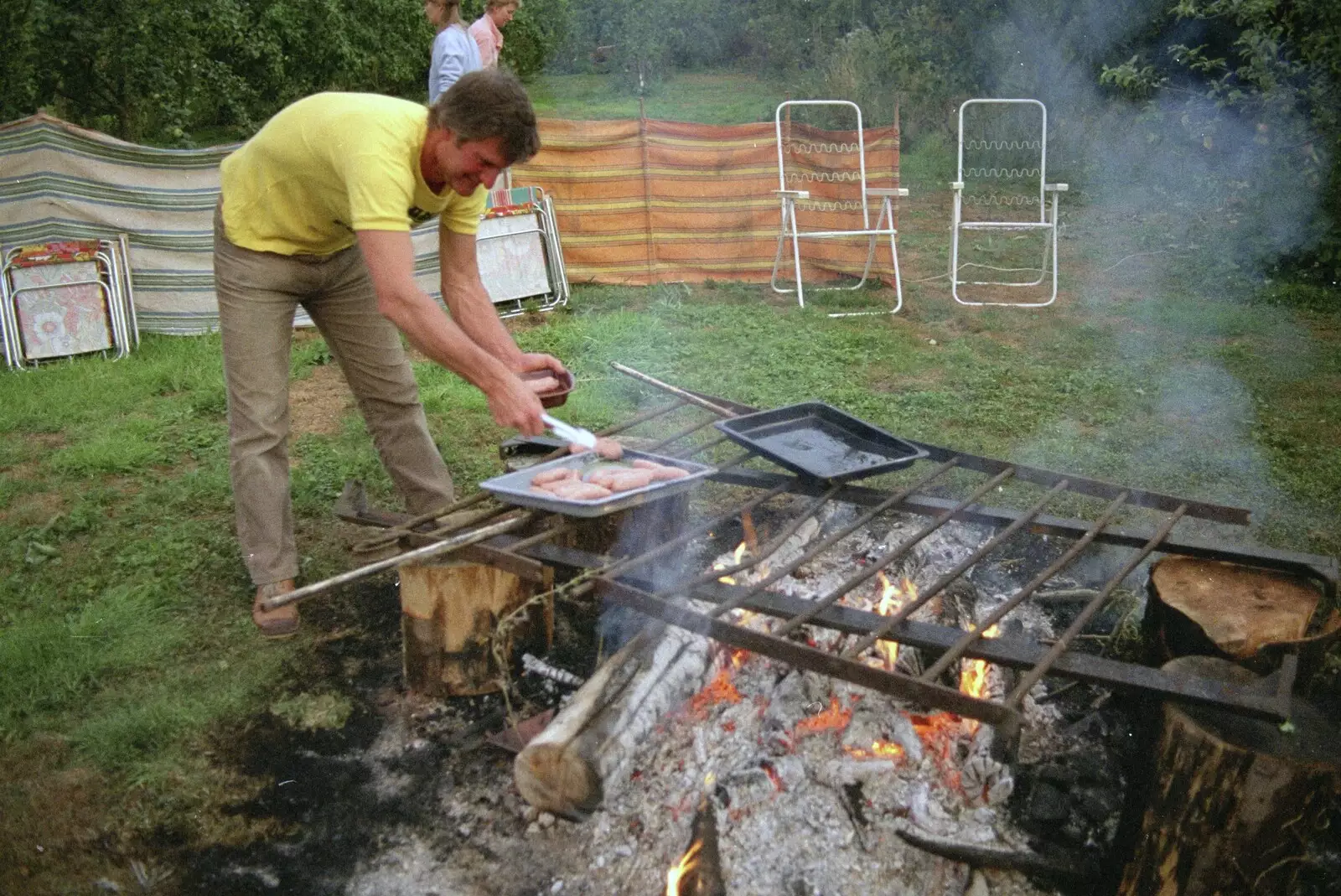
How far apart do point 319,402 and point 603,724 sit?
14.2ft

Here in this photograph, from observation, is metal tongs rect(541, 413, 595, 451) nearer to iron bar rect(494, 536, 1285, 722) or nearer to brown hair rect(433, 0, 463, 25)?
iron bar rect(494, 536, 1285, 722)

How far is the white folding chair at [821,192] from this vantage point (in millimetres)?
8664

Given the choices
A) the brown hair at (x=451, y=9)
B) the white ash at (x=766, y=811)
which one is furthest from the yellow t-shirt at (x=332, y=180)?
the brown hair at (x=451, y=9)

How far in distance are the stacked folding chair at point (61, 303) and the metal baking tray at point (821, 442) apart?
5.51 meters

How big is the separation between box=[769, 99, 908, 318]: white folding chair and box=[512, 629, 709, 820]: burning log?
5856mm

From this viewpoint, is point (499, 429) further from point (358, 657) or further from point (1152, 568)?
point (1152, 568)

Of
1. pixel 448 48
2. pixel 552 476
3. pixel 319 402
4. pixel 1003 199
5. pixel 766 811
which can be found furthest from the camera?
pixel 1003 199

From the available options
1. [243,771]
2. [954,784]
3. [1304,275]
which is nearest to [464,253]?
[243,771]

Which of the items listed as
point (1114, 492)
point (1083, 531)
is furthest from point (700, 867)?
point (1114, 492)

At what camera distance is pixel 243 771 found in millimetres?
3109

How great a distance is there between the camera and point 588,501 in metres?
2.96

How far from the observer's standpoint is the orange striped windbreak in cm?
891

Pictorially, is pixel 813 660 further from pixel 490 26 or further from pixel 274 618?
pixel 490 26

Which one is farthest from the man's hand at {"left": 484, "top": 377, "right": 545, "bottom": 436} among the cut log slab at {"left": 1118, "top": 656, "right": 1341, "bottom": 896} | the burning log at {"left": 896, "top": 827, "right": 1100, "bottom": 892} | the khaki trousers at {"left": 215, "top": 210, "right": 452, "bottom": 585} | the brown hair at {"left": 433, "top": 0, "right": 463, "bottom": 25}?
the brown hair at {"left": 433, "top": 0, "right": 463, "bottom": 25}
